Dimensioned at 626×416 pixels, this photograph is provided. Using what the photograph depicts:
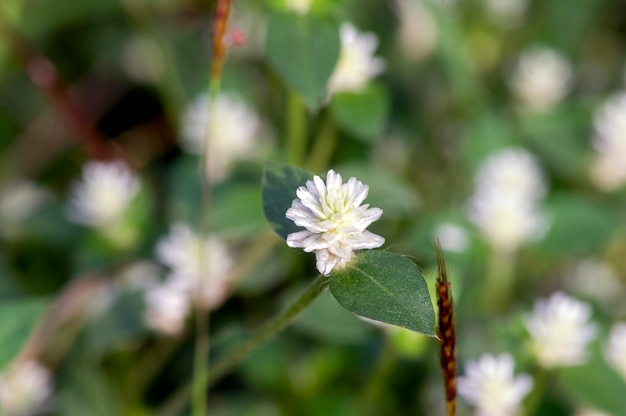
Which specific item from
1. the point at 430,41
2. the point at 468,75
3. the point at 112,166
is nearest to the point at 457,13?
the point at 430,41

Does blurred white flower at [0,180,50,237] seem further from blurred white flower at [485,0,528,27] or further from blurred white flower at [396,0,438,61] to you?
blurred white flower at [485,0,528,27]

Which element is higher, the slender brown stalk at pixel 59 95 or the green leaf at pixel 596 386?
the slender brown stalk at pixel 59 95

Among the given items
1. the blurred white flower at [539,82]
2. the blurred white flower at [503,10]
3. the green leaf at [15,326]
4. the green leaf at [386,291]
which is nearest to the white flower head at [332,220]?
the green leaf at [386,291]

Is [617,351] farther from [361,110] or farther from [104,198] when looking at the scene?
[104,198]

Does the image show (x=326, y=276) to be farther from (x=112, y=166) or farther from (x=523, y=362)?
(x=112, y=166)

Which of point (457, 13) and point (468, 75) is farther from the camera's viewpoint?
point (457, 13)

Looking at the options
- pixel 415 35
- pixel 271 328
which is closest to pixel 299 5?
pixel 271 328

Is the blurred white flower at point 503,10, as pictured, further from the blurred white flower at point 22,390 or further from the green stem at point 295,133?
the blurred white flower at point 22,390
